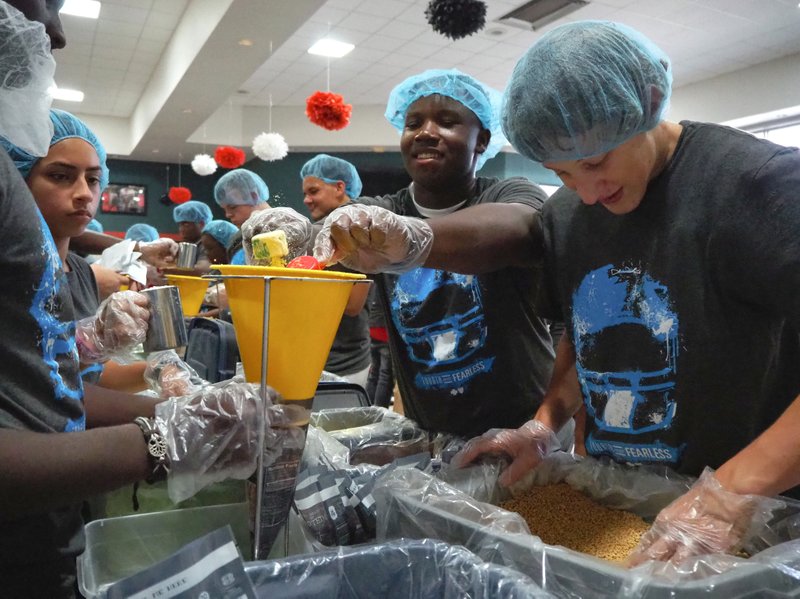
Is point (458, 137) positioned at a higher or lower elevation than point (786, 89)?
lower

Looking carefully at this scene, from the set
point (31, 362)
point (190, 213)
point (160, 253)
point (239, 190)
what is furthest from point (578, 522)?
point (190, 213)

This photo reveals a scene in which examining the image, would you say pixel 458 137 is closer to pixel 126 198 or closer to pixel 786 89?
pixel 786 89

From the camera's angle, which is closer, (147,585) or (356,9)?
(147,585)

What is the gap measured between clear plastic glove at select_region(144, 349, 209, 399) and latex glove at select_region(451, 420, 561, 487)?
56 cm

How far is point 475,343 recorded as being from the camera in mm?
1396

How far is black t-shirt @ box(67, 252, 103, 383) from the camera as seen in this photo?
168cm

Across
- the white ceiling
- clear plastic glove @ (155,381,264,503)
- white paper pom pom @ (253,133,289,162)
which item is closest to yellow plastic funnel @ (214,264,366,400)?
clear plastic glove @ (155,381,264,503)

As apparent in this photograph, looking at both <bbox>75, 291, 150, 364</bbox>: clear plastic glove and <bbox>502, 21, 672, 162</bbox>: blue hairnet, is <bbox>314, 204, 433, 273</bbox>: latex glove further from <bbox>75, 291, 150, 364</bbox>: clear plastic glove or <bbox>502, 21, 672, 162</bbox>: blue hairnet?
<bbox>75, 291, 150, 364</bbox>: clear plastic glove

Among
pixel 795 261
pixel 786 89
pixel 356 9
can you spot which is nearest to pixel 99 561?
pixel 795 261

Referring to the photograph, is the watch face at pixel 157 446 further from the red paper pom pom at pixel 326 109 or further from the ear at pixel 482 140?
the red paper pom pom at pixel 326 109

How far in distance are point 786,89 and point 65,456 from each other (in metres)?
6.70

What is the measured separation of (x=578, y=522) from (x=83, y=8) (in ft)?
19.7

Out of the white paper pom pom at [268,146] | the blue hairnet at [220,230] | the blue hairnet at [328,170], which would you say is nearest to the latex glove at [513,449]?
the blue hairnet at [328,170]

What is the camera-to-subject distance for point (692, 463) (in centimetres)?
103
